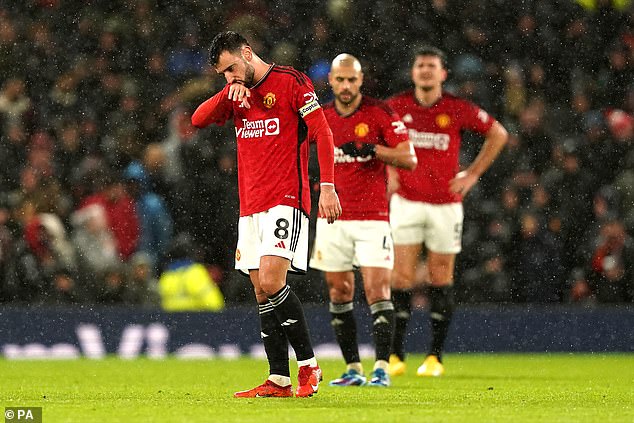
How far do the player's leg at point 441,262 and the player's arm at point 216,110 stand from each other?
3.24 metres

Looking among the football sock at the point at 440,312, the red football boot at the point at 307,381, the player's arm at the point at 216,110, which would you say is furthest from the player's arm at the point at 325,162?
the football sock at the point at 440,312

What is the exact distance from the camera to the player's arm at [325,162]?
25.0ft

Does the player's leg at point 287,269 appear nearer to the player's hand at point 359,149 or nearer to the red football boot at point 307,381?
the red football boot at point 307,381

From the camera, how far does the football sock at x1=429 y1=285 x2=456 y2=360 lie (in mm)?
10984

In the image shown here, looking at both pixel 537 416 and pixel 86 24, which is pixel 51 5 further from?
pixel 537 416

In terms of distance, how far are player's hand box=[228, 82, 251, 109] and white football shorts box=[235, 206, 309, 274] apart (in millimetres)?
638

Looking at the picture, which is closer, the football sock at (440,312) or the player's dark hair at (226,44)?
the player's dark hair at (226,44)

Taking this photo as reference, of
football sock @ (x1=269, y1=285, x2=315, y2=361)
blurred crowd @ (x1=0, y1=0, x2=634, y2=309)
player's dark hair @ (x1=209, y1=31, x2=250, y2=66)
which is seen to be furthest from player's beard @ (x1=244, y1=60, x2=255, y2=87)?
blurred crowd @ (x1=0, y1=0, x2=634, y2=309)

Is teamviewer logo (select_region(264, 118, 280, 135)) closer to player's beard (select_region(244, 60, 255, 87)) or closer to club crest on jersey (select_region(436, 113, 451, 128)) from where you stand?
player's beard (select_region(244, 60, 255, 87))

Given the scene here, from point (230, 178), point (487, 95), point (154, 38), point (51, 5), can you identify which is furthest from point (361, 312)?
point (51, 5)

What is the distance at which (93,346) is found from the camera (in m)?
13.1

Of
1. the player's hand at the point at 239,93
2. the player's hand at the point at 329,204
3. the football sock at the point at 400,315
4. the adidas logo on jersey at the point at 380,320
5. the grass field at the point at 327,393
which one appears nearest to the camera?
the grass field at the point at 327,393

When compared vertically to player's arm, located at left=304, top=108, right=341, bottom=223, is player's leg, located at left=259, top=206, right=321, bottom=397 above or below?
below

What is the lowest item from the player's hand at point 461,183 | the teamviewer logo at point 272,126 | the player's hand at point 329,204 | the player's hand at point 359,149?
the player's hand at point 329,204
